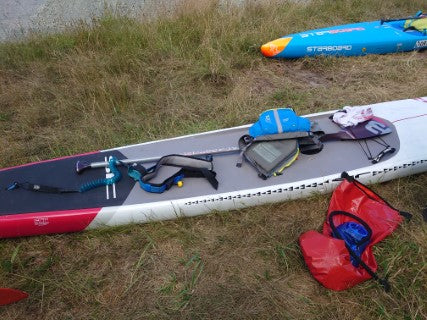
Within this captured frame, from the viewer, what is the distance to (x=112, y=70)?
4020 mm

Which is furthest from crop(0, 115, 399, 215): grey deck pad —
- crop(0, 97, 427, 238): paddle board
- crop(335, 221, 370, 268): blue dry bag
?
crop(335, 221, 370, 268): blue dry bag

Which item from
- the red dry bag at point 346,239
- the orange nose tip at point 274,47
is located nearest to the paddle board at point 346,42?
the orange nose tip at point 274,47

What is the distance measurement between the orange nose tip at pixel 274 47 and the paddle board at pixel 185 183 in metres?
1.65

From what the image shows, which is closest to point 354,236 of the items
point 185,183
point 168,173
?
point 185,183

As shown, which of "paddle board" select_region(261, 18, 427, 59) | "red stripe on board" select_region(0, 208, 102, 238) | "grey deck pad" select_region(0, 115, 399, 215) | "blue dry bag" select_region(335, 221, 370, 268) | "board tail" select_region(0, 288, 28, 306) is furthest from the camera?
"paddle board" select_region(261, 18, 427, 59)

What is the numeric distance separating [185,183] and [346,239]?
1080 millimetres

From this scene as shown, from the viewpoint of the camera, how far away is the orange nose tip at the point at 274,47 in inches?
165

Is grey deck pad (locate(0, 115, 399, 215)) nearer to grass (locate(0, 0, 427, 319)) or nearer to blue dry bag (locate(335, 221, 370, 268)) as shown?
grass (locate(0, 0, 427, 319))

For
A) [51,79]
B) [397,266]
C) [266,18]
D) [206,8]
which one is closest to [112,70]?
[51,79]

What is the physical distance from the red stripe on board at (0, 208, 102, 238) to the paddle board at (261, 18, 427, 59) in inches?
113

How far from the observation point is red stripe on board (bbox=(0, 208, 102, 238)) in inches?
91.0

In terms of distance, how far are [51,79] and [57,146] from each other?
1.27 m

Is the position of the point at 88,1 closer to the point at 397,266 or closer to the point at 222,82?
the point at 222,82

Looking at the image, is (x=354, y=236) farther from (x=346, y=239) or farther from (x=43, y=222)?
(x=43, y=222)
